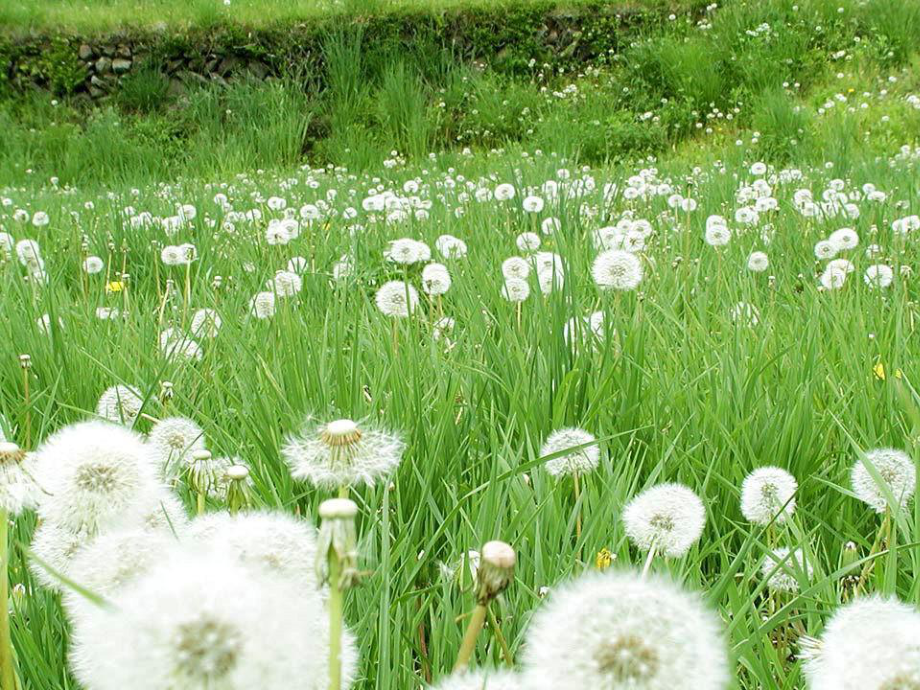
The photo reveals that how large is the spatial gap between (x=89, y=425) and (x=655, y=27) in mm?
13320

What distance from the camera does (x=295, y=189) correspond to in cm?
627

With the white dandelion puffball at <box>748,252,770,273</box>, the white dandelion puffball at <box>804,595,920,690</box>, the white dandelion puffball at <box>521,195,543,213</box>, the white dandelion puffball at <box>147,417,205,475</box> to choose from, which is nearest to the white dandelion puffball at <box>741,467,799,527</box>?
the white dandelion puffball at <box>804,595,920,690</box>

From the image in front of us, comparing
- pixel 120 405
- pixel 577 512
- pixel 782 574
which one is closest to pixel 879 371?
pixel 782 574

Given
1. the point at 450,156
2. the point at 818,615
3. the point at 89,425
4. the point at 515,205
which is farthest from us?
the point at 450,156

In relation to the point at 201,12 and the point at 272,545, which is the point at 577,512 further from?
the point at 201,12

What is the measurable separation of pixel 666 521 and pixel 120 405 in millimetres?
1117

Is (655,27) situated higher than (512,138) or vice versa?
(655,27)

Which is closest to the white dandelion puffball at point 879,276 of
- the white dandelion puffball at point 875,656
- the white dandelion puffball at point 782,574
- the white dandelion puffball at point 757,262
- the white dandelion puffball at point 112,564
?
the white dandelion puffball at point 757,262

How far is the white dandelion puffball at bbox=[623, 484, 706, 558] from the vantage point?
3.73 ft

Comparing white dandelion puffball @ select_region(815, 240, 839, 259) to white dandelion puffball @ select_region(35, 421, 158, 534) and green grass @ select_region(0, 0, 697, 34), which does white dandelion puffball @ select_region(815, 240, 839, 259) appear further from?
green grass @ select_region(0, 0, 697, 34)

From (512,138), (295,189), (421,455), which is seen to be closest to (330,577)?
(421,455)

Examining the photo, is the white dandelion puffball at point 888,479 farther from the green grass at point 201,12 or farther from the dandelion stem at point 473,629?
the green grass at point 201,12

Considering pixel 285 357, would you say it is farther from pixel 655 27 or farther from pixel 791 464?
pixel 655 27

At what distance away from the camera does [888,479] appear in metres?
1.36
